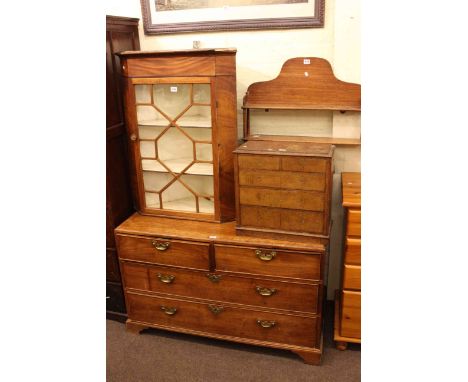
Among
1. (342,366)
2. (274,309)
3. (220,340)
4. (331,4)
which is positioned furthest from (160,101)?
(342,366)

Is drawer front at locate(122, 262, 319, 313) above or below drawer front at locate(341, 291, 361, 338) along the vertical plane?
above

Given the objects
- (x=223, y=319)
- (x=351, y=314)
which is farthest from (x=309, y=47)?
(x=223, y=319)

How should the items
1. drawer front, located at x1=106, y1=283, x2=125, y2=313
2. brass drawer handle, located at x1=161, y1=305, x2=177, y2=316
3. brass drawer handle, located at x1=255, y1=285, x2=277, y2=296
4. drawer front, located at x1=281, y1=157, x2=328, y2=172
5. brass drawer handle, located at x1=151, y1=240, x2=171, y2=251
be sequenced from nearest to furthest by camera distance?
drawer front, located at x1=281, y1=157, x2=328, y2=172
brass drawer handle, located at x1=255, y1=285, x2=277, y2=296
brass drawer handle, located at x1=151, y1=240, x2=171, y2=251
brass drawer handle, located at x1=161, y1=305, x2=177, y2=316
drawer front, located at x1=106, y1=283, x2=125, y2=313

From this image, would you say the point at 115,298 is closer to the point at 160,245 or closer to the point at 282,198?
the point at 160,245

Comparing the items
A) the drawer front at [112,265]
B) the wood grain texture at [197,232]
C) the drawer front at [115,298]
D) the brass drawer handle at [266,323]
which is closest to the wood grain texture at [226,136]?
the wood grain texture at [197,232]

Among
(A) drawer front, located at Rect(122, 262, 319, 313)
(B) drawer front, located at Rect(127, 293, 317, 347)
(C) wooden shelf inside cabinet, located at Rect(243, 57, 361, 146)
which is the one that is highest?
(C) wooden shelf inside cabinet, located at Rect(243, 57, 361, 146)

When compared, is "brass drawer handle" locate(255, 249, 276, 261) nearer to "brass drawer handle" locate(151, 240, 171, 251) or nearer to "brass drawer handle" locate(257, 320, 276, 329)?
"brass drawer handle" locate(257, 320, 276, 329)

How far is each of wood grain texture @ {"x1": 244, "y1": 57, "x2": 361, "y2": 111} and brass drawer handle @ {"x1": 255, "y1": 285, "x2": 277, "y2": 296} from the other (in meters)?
0.99

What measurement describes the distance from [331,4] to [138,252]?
5.54 feet

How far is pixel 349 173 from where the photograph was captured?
7.39 feet

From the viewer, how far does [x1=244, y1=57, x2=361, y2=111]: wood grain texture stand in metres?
2.07

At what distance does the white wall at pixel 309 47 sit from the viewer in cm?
201

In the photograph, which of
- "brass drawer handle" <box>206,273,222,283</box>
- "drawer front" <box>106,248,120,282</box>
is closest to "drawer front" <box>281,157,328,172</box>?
"brass drawer handle" <box>206,273,222,283</box>

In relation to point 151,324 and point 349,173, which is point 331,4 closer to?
point 349,173
